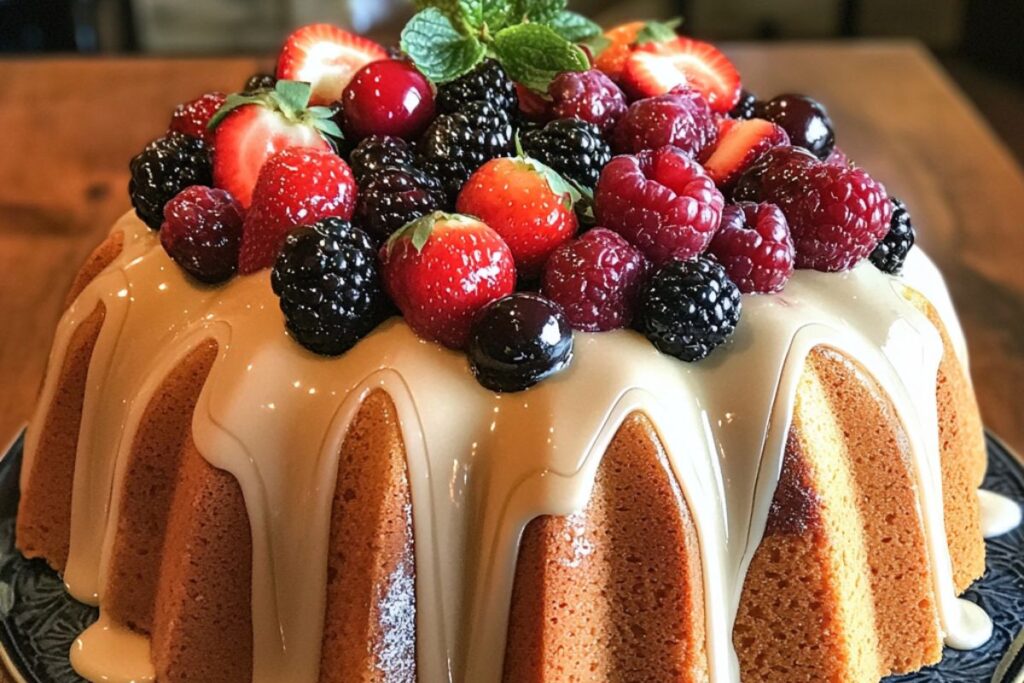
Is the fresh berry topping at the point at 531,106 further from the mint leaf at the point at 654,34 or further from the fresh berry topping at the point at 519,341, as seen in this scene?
the fresh berry topping at the point at 519,341

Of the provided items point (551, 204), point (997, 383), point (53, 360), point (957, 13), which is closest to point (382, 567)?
point (551, 204)

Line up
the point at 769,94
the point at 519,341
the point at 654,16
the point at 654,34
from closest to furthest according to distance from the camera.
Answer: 1. the point at 519,341
2. the point at 654,34
3. the point at 769,94
4. the point at 654,16

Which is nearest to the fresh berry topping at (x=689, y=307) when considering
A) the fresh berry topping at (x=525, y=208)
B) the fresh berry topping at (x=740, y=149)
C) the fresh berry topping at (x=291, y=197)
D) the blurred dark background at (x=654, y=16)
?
the fresh berry topping at (x=525, y=208)

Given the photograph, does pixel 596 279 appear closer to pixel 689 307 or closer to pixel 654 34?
pixel 689 307

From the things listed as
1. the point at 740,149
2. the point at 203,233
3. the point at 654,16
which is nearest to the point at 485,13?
the point at 740,149

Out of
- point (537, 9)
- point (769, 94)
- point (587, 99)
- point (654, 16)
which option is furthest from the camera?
point (654, 16)

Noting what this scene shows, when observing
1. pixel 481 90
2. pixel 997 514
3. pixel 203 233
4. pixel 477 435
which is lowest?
pixel 997 514
